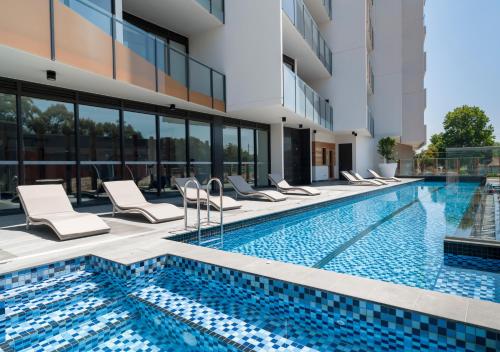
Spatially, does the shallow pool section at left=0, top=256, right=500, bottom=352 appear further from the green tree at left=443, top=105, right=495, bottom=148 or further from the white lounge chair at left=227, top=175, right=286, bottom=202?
the green tree at left=443, top=105, right=495, bottom=148

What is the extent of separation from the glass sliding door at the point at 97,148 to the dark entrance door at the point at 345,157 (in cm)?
1757

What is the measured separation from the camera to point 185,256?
4395 mm

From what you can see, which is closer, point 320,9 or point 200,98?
point 200,98

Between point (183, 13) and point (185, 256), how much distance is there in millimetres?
9809

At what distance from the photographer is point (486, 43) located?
3353 cm

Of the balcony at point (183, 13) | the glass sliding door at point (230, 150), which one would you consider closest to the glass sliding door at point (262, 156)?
the glass sliding door at point (230, 150)

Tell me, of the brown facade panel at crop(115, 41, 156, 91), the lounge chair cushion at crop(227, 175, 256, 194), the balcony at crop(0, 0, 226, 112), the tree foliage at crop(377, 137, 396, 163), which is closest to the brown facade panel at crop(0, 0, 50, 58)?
the balcony at crop(0, 0, 226, 112)

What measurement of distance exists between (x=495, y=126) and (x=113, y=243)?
246 ft

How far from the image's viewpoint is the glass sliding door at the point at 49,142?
8172mm

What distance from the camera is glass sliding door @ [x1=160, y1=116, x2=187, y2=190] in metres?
11.6

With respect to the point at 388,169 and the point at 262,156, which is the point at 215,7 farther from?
the point at 388,169

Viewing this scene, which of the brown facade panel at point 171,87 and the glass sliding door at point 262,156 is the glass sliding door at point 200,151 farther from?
the glass sliding door at point 262,156

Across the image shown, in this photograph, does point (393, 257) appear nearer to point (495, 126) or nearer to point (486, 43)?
point (486, 43)

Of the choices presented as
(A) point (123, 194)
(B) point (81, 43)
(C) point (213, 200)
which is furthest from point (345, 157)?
(B) point (81, 43)
